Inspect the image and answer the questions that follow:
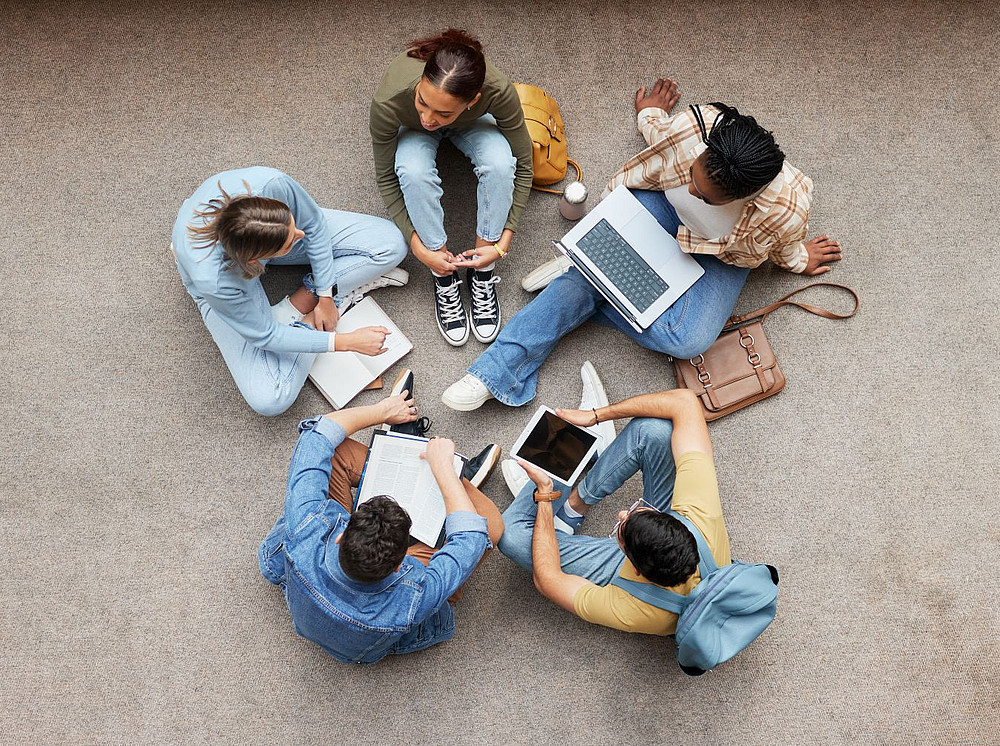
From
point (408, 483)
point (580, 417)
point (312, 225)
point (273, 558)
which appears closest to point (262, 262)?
point (312, 225)

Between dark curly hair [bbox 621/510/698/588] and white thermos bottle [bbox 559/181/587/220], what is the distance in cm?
111

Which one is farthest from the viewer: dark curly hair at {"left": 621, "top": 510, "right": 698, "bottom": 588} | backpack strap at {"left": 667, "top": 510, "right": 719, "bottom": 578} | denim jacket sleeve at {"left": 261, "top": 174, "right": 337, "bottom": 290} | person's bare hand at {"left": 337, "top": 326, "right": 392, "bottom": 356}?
person's bare hand at {"left": 337, "top": 326, "right": 392, "bottom": 356}

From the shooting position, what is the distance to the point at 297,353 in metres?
2.30

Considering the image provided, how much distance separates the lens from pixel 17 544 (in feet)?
7.78

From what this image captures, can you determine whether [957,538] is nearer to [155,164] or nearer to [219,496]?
[219,496]

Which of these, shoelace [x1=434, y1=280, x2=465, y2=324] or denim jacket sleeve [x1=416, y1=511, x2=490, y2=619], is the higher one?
shoelace [x1=434, y1=280, x2=465, y2=324]

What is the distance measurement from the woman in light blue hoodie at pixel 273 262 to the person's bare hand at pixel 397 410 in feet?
0.55

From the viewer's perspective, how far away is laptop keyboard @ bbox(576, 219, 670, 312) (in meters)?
2.23

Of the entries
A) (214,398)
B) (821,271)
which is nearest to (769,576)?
(821,271)

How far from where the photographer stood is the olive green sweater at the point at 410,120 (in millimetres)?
2033

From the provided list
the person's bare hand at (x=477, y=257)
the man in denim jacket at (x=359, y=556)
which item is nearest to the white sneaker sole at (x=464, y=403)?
the man in denim jacket at (x=359, y=556)

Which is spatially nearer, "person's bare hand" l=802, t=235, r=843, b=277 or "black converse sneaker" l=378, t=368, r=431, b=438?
"black converse sneaker" l=378, t=368, r=431, b=438

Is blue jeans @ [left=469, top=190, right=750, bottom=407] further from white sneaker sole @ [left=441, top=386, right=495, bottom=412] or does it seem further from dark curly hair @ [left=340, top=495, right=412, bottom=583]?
dark curly hair @ [left=340, top=495, right=412, bottom=583]

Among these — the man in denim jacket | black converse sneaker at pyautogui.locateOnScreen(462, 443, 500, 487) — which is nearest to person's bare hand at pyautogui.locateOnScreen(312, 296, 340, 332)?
the man in denim jacket
